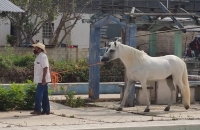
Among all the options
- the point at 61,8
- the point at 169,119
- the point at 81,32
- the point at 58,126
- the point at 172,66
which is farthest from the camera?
the point at 81,32

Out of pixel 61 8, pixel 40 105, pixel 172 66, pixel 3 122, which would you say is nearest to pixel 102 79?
pixel 172 66

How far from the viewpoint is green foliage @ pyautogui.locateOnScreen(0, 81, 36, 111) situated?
14852mm

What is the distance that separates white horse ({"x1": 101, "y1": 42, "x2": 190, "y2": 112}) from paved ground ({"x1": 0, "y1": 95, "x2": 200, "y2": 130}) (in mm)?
574

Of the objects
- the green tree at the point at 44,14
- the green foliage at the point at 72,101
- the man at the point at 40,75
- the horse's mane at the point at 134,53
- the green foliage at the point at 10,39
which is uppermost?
the green tree at the point at 44,14

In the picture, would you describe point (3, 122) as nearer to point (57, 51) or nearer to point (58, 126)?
point (58, 126)

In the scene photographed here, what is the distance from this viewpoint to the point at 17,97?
1504 cm

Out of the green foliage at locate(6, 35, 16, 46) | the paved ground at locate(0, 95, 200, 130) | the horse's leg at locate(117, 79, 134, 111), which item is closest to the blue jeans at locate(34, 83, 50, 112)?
the paved ground at locate(0, 95, 200, 130)

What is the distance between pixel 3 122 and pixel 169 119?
13.6ft

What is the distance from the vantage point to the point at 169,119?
13.9 m

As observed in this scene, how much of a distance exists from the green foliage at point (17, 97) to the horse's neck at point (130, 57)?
105 inches

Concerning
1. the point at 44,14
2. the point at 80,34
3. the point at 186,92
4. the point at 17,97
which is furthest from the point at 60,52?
the point at 80,34

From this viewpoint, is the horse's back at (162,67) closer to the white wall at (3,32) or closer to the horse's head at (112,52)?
the horse's head at (112,52)

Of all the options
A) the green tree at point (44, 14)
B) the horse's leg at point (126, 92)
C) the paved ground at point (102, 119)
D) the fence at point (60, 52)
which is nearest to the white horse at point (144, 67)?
the horse's leg at point (126, 92)

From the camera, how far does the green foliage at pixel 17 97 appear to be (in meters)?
14.9
